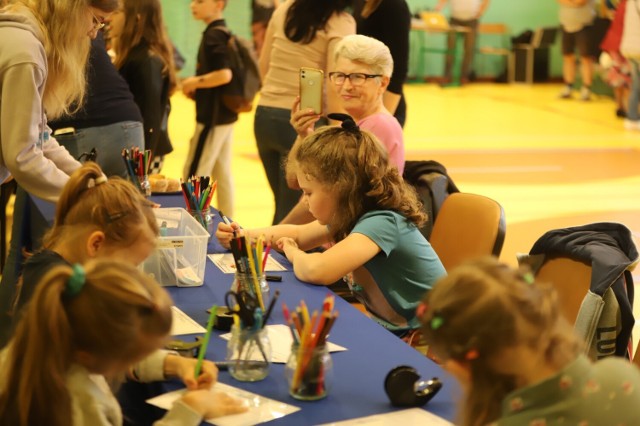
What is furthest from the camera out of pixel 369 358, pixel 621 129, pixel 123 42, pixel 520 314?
pixel 621 129

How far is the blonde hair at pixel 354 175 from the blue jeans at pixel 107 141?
58.8 inches

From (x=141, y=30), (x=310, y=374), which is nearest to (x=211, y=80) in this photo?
(x=141, y=30)

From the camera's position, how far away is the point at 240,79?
508 cm

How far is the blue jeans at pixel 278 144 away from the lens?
160 inches

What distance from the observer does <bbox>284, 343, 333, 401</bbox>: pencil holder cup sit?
1800 millimetres

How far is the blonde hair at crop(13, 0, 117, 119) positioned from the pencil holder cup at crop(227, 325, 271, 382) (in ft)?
4.10

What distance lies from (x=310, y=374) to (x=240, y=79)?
3463 millimetres

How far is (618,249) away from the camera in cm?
272

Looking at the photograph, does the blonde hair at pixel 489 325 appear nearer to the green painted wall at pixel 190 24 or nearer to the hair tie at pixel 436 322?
the hair tie at pixel 436 322

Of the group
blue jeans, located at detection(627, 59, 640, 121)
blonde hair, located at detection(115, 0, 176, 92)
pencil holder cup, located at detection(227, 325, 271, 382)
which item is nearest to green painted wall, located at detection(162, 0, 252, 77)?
blue jeans, located at detection(627, 59, 640, 121)

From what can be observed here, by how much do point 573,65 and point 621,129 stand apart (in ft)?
7.91

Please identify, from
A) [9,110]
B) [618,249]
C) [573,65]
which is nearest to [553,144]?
[573,65]

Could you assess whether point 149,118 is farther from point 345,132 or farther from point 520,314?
point 520,314

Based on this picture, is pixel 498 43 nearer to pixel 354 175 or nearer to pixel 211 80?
pixel 211 80
